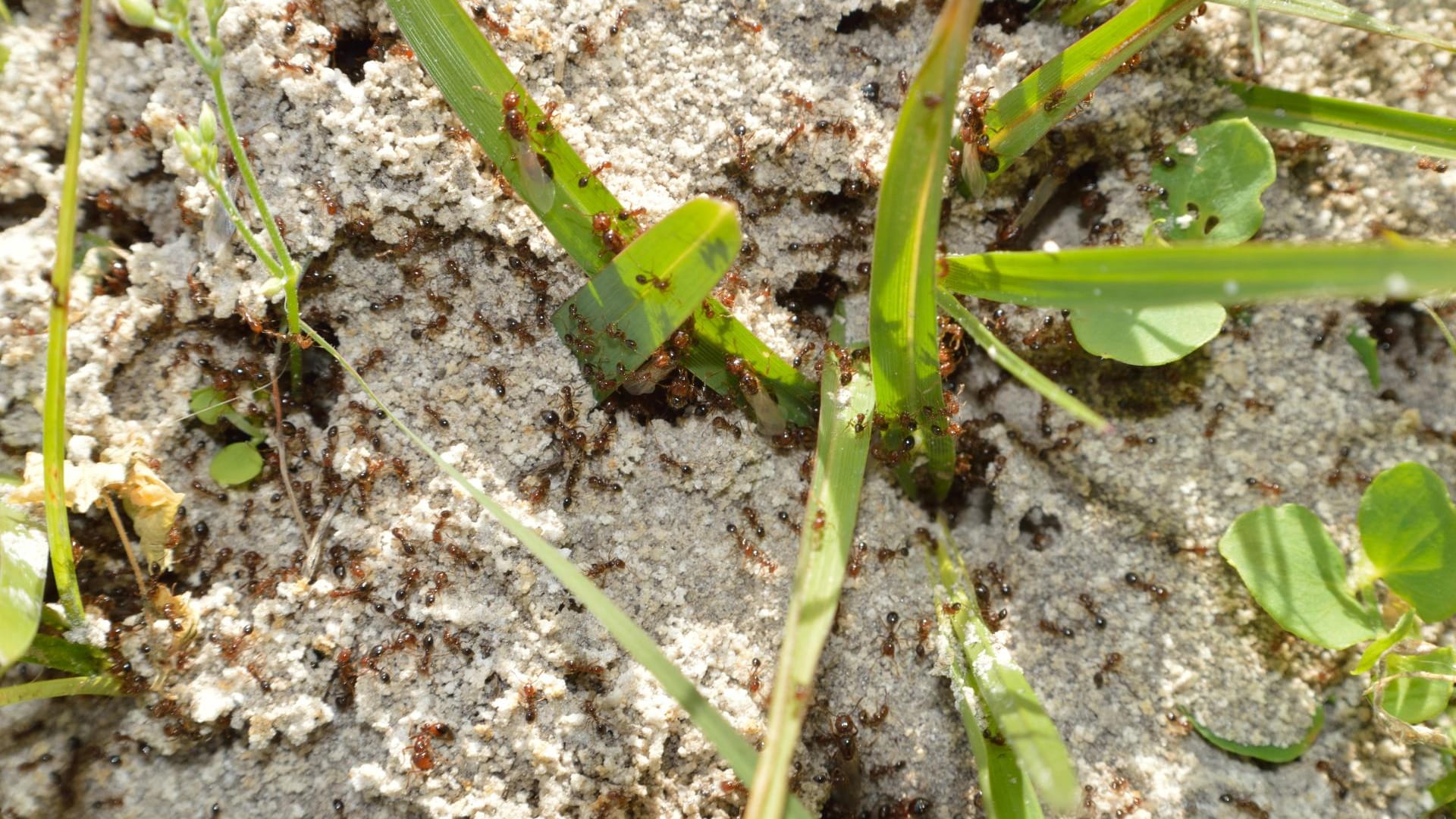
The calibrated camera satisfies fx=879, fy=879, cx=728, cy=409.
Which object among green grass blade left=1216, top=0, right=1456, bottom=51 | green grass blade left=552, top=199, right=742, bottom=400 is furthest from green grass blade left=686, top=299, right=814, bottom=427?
green grass blade left=1216, top=0, right=1456, bottom=51

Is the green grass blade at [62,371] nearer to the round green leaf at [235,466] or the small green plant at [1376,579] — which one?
the round green leaf at [235,466]

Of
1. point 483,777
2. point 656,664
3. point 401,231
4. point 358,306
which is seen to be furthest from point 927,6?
point 483,777

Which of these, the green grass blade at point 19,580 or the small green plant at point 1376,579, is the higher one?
the green grass blade at point 19,580

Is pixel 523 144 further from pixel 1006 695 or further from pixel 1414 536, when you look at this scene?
pixel 1414 536

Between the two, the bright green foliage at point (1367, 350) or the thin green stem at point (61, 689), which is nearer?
the thin green stem at point (61, 689)

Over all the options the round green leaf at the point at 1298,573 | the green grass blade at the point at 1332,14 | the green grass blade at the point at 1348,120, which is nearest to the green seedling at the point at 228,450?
the round green leaf at the point at 1298,573

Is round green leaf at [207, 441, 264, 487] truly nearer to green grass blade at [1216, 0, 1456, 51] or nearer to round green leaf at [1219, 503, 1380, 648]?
round green leaf at [1219, 503, 1380, 648]

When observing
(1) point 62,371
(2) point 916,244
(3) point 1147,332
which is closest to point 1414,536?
(3) point 1147,332
